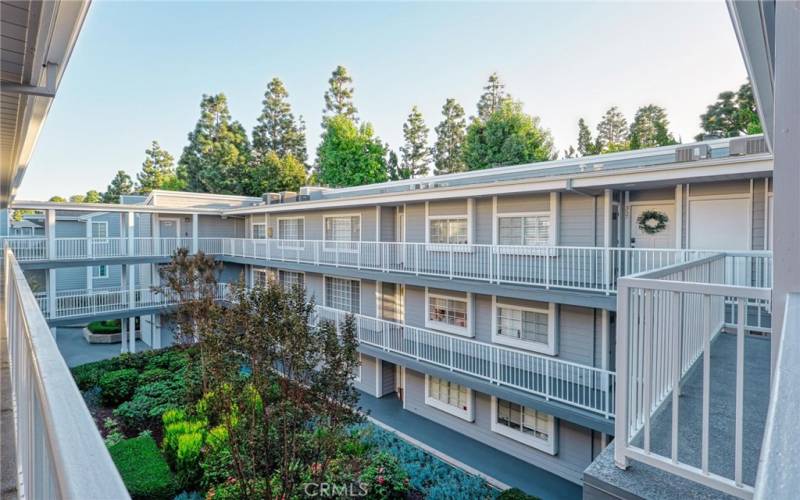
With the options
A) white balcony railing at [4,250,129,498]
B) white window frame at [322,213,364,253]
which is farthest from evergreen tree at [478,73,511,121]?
white balcony railing at [4,250,129,498]

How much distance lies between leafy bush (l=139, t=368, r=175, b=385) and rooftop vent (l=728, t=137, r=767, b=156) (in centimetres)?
1688

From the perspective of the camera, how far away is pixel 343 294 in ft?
56.5

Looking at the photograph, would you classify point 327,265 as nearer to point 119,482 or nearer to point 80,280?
point 119,482

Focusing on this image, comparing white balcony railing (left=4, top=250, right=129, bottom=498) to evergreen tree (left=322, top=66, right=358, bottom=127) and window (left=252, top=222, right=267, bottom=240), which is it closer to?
window (left=252, top=222, right=267, bottom=240)

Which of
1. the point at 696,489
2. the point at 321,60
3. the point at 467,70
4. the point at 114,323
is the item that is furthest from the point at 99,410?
the point at 467,70

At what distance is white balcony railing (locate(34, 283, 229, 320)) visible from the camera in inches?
666

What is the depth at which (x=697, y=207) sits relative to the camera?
927 cm

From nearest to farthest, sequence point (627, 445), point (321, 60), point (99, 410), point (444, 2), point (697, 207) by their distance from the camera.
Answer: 1. point (627, 445)
2. point (697, 207)
3. point (99, 410)
4. point (444, 2)
5. point (321, 60)

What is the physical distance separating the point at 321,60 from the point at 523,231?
35329mm

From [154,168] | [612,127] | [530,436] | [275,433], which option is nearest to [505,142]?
[530,436]

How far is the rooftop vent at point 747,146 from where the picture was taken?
320 inches

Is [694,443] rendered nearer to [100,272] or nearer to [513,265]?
[513,265]

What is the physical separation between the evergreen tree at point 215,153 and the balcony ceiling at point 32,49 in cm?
3614

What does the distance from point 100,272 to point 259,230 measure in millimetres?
11724
